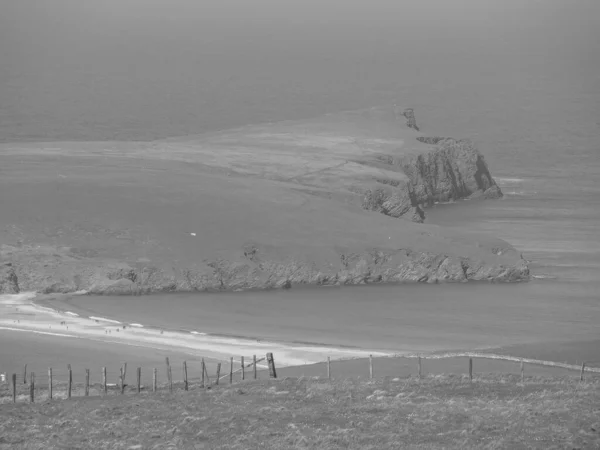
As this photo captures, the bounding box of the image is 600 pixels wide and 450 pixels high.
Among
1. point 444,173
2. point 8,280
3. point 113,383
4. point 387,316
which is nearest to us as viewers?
point 113,383

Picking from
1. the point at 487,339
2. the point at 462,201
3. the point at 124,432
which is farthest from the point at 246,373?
the point at 462,201

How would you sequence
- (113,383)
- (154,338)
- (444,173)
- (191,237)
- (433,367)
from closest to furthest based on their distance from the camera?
(113,383) < (433,367) < (154,338) < (191,237) < (444,173)

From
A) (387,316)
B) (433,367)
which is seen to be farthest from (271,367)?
(387,316)

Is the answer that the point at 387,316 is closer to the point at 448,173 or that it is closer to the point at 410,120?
the point at 448,173

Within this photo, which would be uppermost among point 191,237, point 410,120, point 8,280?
point 410,120

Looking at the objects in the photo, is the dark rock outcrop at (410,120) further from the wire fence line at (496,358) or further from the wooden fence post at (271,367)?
the wooden fence post at (271,367)

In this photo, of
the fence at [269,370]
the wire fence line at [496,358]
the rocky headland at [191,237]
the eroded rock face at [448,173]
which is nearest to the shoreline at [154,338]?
the wire fence line at [496,358]

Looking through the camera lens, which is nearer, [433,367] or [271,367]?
[271,367]
